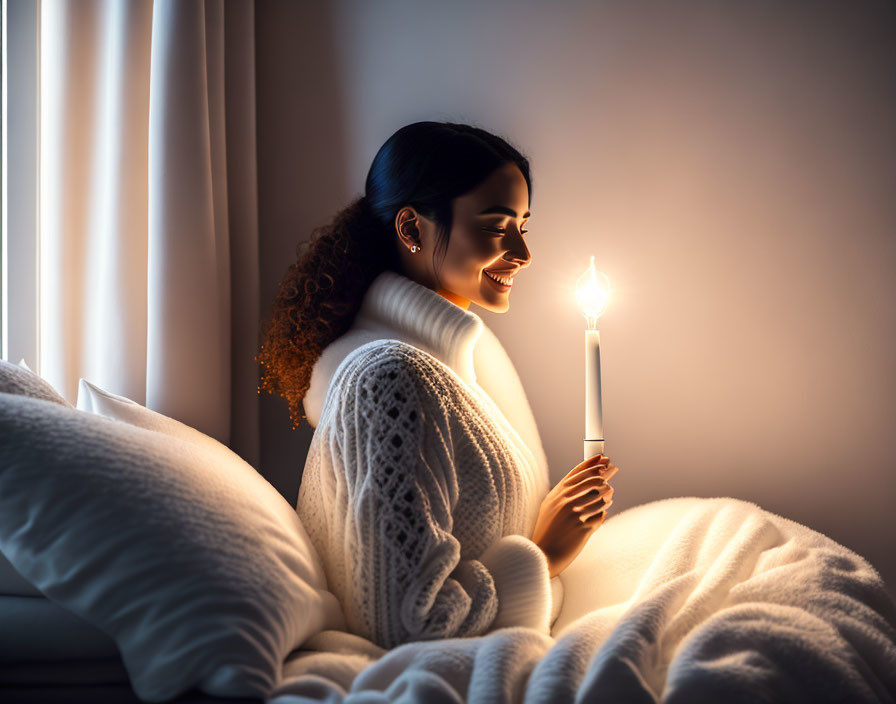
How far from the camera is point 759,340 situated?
4.98ft

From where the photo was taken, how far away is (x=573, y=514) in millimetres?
1071

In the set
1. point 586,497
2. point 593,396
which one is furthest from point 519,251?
point 586,497

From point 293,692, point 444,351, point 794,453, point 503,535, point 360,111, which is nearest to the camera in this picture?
point 293,692

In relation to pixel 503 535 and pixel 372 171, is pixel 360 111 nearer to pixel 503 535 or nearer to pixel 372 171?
pixel 372 171

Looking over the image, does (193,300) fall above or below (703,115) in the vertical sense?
below

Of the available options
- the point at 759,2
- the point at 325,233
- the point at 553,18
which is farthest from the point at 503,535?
the point at 759,2

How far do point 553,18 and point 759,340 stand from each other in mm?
851

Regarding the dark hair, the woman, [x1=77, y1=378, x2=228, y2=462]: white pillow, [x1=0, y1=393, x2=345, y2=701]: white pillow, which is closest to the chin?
the woman

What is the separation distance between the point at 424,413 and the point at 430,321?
0.90 ft

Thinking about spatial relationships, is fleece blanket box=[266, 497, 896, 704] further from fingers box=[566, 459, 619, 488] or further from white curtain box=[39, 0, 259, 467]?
white curtain box=[39, 0, 259, 467]

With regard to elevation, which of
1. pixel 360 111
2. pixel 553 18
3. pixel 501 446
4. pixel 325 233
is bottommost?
pixel 501 446

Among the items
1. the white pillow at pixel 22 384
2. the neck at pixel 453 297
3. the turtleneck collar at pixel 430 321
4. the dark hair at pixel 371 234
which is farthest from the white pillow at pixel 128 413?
the neck at pixel 453 297

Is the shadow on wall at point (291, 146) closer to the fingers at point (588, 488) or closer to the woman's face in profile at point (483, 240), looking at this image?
the woman's face in profile at point (483, 240)

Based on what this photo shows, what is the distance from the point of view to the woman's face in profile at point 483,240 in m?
1.20
